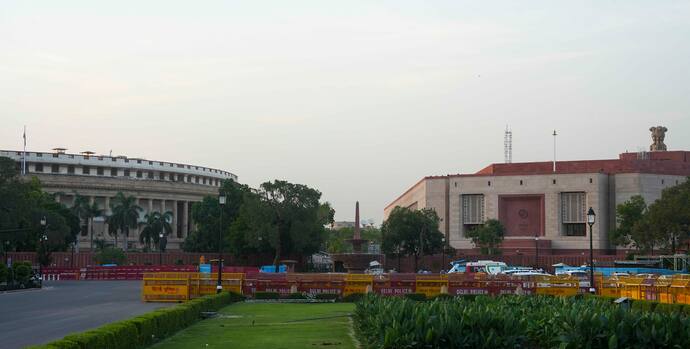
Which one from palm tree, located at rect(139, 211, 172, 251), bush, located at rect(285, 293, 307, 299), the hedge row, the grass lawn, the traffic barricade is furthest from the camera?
palm tree, located at rect(139, 211, 172, 251)

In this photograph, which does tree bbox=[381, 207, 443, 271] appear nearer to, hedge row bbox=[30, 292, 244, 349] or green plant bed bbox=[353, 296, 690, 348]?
hedge row bbox=[30, 292, 244, 349]

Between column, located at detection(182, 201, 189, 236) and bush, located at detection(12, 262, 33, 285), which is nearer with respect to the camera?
bush, located at detection(12, 262, 33, 285)

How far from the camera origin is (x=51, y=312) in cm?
3944

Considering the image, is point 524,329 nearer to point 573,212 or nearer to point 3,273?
point 3,273

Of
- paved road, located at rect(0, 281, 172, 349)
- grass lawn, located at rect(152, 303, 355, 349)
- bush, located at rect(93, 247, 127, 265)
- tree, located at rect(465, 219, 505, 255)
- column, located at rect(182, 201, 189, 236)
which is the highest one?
column, located at rect(182, 201, 189, 236)

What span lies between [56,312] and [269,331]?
52.5 ft

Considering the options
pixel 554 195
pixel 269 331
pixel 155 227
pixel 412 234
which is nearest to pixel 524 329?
pixel 269 331

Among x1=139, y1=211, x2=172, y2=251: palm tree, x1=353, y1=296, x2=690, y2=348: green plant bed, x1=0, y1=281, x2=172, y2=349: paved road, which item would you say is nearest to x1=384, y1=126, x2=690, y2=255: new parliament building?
x1=139, y1=211, x2=172, y2=251: palm tree

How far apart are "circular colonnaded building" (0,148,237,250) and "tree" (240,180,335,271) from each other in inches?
1628

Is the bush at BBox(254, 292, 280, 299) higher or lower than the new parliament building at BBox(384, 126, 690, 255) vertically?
lower

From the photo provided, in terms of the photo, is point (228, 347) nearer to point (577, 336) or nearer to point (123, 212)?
point (577, 336)

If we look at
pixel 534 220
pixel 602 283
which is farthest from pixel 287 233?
pixel 602 283

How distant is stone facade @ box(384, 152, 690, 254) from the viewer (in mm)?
115375

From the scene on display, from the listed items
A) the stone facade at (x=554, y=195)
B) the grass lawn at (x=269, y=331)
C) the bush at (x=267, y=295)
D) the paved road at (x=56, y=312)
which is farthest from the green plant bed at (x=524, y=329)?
the stone facade at (x=554, y=195)
